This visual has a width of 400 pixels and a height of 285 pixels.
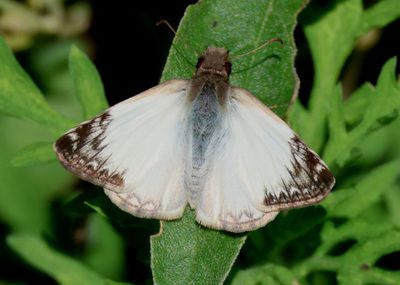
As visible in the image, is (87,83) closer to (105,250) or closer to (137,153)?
(137,153)

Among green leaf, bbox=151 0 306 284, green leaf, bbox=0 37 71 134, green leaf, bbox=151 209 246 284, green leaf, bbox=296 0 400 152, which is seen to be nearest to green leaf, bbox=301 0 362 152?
green leaf, bbox=296 0 400 152

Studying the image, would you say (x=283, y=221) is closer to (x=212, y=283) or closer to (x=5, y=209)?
(x=212, y=283)

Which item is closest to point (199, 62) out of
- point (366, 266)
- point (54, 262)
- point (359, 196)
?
point (359, 196)

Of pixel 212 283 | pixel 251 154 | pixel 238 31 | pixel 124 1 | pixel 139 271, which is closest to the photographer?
pixel 212 283

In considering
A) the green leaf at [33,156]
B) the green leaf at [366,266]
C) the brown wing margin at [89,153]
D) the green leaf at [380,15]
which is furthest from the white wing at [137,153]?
the green leaf at [380,15]

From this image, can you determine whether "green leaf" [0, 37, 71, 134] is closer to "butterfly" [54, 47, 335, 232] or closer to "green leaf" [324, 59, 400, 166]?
"butterfly" [54, 47, 335, 232]

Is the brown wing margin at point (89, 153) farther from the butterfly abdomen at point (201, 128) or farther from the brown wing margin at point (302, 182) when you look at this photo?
the brown wing margin at point (302, 182)

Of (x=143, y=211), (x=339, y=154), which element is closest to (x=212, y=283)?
(x=143, y=211)
